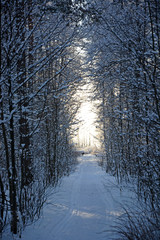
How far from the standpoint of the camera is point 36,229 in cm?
377

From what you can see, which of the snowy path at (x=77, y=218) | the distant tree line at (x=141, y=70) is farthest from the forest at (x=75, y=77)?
the snowy path at (x=77, y=218)

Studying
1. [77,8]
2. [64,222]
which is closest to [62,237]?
[64,222]

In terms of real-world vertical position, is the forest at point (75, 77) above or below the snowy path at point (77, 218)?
above

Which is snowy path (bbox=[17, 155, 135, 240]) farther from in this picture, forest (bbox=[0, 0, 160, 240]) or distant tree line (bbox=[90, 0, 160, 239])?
distant tree line (bbox=[90, 0, 160, 239])

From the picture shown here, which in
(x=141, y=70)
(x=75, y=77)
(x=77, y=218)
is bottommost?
(x=77, y=218)

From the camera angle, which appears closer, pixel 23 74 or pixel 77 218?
pixel 23 74

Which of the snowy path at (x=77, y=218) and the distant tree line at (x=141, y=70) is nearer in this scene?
the distant tree line at (x=141, y=70)

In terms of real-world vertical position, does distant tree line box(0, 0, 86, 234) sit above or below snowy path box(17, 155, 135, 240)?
above

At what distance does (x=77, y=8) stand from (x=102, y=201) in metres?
5.44

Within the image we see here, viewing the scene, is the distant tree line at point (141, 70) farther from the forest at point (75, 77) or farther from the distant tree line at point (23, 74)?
the distant tree line at point (23, 74)

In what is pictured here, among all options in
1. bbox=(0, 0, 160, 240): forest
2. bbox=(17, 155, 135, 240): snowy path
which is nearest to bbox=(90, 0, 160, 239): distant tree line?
bbox=(0, 0, 160, 240): forest

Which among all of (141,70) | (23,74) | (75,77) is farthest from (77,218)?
(141,70)

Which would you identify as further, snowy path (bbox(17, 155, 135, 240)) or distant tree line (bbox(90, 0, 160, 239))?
snowy path (bbox(17, 155, 135, 240))

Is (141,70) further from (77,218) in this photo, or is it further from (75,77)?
(77,218)
